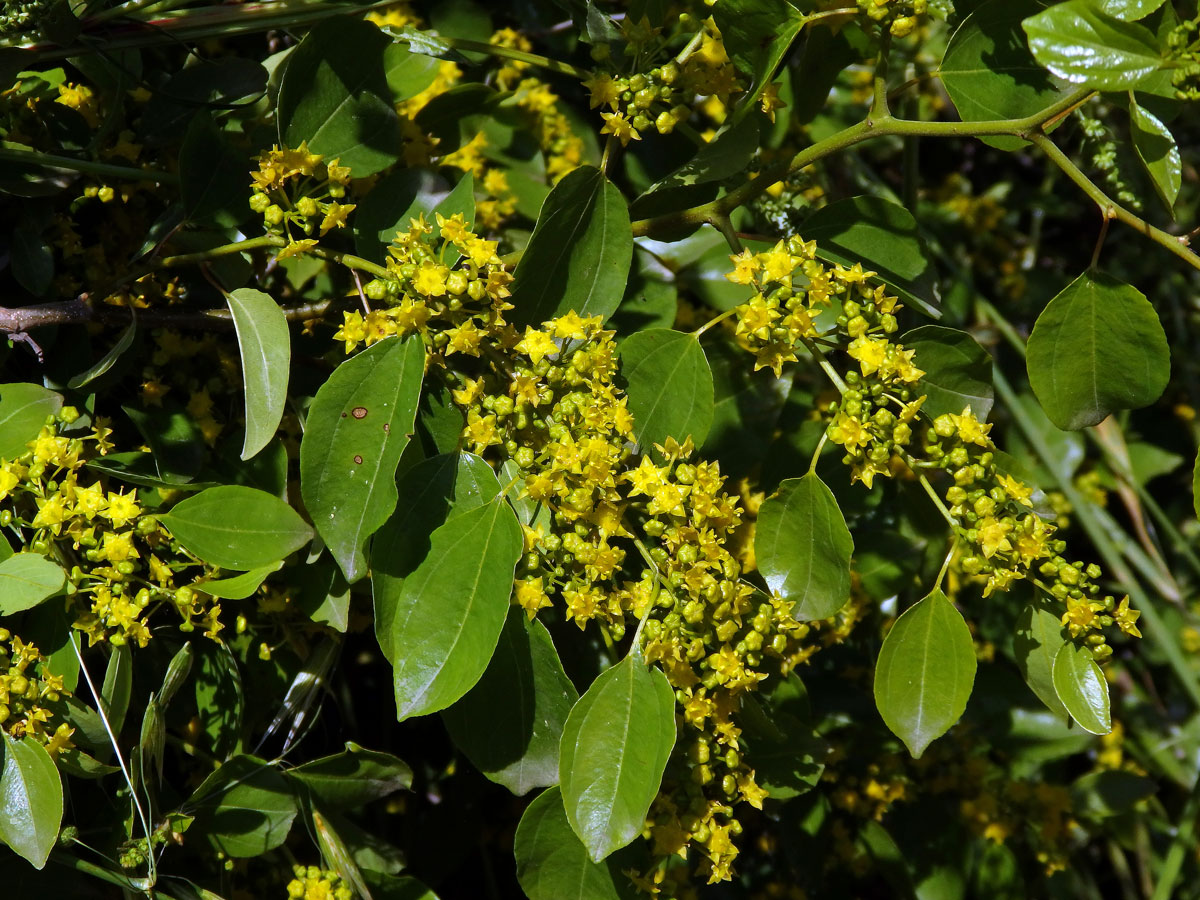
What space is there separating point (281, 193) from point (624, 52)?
50 centimetres

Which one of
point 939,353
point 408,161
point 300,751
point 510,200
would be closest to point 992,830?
point 939,353

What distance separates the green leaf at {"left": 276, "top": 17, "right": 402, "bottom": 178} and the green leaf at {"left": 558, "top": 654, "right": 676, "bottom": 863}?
0.74 meters

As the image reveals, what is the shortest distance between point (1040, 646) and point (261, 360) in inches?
39.5

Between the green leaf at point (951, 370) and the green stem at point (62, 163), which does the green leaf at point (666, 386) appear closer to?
the green leaf at point (951, 370)

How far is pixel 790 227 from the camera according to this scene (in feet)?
5.42

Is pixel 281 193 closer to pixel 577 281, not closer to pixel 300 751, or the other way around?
pixel 577 281

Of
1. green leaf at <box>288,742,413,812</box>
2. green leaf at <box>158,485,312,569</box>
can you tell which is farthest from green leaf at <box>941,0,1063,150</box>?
green leaf at <box>288,742,413,812</box>

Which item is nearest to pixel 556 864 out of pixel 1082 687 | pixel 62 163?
pixel 1082 687

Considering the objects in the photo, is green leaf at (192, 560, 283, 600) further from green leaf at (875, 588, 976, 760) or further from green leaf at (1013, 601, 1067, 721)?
green leaf at (1013, 601, 1067, 721)

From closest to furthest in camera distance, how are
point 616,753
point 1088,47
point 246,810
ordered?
point 1088,47, point 616,753, point 246,810

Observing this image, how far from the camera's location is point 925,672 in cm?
125

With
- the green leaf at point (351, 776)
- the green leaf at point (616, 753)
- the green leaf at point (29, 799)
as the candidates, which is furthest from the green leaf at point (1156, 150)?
the green leaf at point (29, 799)

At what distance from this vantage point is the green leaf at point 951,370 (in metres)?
1.32

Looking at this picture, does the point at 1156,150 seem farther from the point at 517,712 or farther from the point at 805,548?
the point at 517,712
